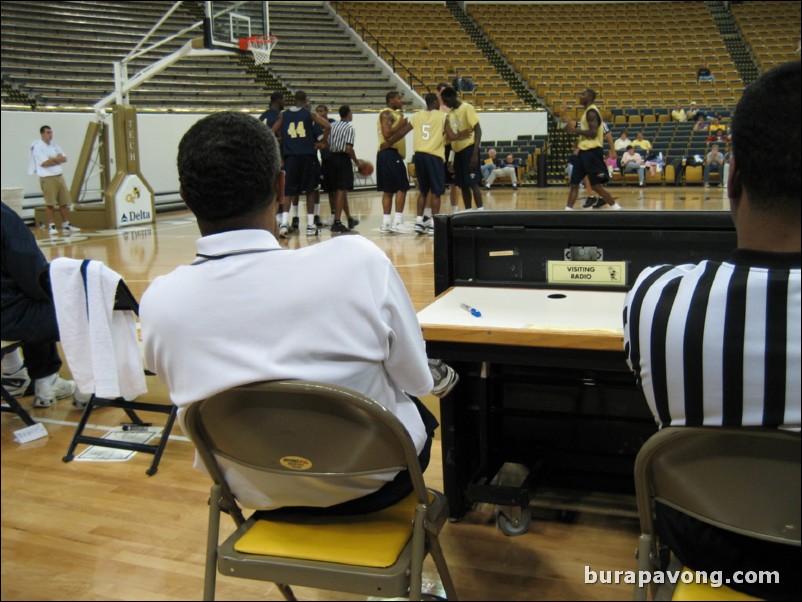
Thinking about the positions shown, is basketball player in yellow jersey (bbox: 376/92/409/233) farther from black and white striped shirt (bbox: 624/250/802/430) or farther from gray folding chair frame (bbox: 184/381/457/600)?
black and white striped shirt (bbox: 624/250/802/430)

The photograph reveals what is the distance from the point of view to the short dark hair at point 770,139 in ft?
3.51

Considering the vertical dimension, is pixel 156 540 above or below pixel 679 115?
below

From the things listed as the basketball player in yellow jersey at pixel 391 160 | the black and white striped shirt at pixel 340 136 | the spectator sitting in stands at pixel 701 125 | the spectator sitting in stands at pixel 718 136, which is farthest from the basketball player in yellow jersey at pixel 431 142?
the spectator sitting in stands at pixel 701 125

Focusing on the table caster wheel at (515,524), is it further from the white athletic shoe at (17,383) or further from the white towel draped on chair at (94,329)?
the white athletic shoe at (17,383)

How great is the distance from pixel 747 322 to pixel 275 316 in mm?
→ 736

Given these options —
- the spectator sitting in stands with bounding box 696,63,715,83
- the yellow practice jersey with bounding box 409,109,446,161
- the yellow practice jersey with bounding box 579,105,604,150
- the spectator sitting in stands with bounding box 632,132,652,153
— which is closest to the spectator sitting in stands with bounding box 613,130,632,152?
the spectator sitting in stands with bounding box 632,132,652,153

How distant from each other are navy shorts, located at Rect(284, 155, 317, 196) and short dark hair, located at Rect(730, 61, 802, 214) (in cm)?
789

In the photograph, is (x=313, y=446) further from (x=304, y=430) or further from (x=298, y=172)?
(x=298, y=172)

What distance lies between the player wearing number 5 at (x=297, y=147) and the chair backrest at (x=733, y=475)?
7.67 metres

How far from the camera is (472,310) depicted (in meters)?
2.11

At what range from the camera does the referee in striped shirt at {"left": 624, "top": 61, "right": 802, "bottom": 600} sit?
1.06 meters

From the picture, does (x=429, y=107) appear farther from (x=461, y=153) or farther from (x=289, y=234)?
(x=289, y=234)

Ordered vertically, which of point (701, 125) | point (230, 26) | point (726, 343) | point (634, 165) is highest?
point (230, 26)

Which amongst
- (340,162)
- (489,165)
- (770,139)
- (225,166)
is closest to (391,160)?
(340,162)
